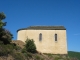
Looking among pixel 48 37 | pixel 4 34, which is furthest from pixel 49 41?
pixel 4 34

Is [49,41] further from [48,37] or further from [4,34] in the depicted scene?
[4,34]

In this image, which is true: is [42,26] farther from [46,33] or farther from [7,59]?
[7,59]

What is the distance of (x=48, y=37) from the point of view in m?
42.2

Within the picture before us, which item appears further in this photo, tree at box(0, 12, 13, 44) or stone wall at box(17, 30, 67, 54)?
stone wall at box(17, 30, 67, 54)

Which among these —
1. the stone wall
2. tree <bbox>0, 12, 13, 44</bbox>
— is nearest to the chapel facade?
the stone wall

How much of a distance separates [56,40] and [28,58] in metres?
13.3

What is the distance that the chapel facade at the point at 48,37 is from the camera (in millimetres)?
41031

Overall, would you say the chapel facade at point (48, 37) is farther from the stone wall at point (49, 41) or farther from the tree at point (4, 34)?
the tree at point (4, 34)

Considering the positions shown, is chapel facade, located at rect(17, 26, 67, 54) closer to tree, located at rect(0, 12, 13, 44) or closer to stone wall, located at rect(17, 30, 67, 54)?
stone wall, located at rect(17, 30, 67, 54)

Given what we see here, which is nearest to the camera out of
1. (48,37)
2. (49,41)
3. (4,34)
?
(4,34)

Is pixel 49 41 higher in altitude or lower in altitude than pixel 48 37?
lower

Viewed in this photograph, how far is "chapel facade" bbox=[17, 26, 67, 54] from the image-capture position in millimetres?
41031

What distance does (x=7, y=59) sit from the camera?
2567cm

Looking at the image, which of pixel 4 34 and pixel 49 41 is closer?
pixel 4 34
